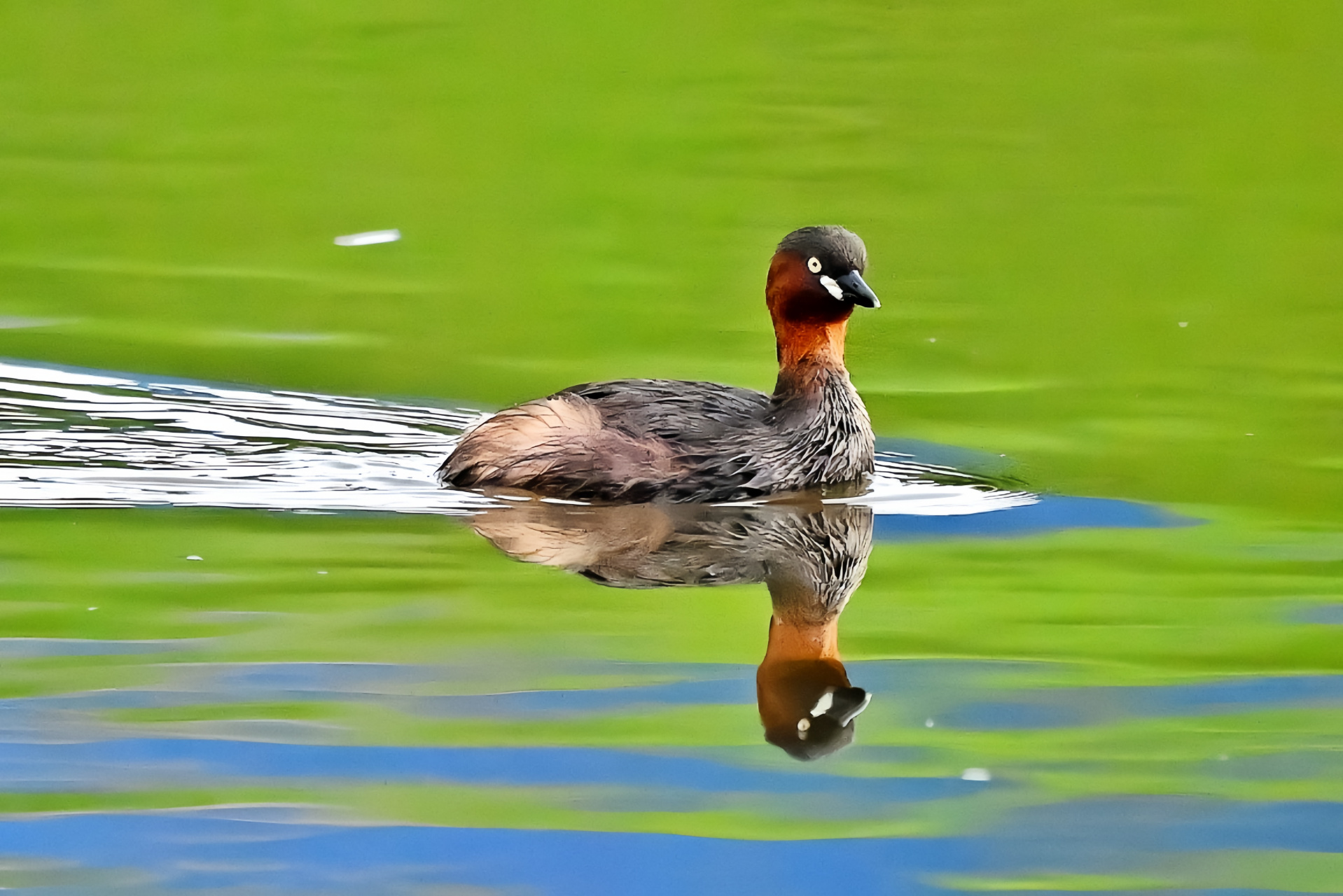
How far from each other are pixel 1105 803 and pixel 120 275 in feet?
29.8

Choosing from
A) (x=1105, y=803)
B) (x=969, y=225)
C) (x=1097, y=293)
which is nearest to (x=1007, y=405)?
(x=1097, y=293)

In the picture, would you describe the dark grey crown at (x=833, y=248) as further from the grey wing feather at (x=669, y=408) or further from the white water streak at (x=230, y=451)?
the white water streak at (x=230, y=451)

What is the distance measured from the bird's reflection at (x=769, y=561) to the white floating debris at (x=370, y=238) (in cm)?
603

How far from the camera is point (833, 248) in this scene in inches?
376

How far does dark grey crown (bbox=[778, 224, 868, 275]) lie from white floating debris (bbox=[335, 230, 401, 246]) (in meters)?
5.57

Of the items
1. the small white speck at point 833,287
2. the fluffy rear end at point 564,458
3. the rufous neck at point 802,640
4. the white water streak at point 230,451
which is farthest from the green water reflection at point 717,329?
the small white speck at point 833,287

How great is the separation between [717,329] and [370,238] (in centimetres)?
327

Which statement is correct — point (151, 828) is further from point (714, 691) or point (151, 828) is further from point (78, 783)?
point (714, 691)

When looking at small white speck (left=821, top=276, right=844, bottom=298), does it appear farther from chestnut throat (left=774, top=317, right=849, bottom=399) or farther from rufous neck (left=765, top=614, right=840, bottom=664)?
rufous neck (left=765, top=614, right=840, bottom=664)

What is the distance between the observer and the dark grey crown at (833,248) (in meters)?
9.54

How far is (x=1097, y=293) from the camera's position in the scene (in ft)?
44.1

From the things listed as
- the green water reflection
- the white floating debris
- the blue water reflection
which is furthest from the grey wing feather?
the white floating debris

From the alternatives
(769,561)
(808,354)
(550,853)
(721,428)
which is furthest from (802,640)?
(808,354)

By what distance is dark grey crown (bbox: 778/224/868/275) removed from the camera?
9.54 meters
